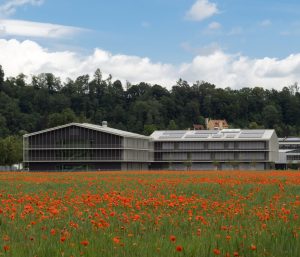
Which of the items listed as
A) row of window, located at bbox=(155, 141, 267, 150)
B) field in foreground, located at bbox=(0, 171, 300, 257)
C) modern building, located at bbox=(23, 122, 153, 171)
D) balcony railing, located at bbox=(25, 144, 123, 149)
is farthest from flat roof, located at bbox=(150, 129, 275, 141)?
field in foreground, located at bbox=(0, 171, 300, 257)

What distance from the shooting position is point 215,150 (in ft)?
500

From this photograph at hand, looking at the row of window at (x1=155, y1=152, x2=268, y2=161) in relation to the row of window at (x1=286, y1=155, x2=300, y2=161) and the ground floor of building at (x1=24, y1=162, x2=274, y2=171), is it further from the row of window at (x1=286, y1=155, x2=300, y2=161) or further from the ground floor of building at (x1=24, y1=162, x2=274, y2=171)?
the row of window at (x1=286, y1=155, x2=300, y2=161)

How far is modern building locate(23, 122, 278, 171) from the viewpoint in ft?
445

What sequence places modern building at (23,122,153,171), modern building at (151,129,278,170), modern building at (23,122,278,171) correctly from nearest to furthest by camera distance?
modern building at (23,122,153,171), modern building at (23,122,278,171), modern building at (151,129,278,170)

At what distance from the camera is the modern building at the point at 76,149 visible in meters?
135

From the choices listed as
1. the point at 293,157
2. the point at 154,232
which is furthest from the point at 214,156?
the point at 154,232

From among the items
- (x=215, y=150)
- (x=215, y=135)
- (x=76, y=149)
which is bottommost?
(x=215, y=150)

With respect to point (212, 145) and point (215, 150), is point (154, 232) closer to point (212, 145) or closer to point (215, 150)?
point (215, 150)

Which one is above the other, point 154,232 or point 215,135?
point 215,135

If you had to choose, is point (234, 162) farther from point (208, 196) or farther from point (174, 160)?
point (208, 196)

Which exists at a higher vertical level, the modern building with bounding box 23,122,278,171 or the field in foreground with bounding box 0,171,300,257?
the modern building with bounding box 23,122,278,171

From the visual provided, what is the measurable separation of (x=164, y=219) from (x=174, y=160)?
461ft

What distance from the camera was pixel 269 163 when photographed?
498ft

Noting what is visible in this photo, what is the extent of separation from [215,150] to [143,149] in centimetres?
1706
